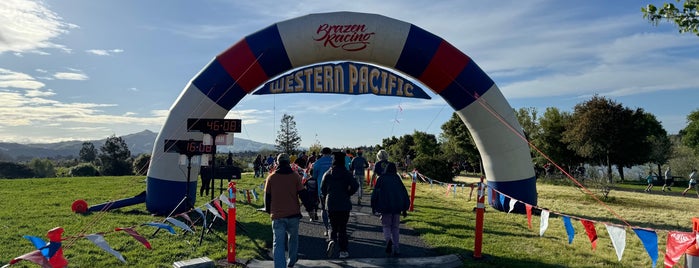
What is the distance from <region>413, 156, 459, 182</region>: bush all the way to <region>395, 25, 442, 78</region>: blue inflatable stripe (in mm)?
11847

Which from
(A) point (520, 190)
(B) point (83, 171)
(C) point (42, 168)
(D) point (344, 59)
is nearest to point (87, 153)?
(C) point (42, 168)

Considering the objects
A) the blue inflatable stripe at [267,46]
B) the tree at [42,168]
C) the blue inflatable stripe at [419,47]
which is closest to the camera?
the blue inflatable stripe at [267,46]

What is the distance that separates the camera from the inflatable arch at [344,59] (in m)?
10.1

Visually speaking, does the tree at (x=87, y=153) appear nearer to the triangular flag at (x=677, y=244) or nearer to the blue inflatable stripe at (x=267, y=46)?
the blue inflatable stripe at (x=267, y=46)

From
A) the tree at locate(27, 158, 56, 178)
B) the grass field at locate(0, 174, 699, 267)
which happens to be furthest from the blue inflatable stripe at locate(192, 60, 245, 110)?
the tree at locate(27, 158, 56, 178)

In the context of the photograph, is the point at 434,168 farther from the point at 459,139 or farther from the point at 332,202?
the point at 459,139

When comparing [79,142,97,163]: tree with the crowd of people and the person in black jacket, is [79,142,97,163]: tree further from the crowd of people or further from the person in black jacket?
the person in black jacket

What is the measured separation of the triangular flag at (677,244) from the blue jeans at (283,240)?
14.6 feet

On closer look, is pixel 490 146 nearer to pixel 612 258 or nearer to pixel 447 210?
pixel 447 210

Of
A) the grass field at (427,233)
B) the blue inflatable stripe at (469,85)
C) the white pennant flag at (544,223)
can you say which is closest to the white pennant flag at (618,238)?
the grass field at (427,233)

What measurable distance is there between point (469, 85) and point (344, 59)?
3388 mm

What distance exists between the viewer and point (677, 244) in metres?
4.37

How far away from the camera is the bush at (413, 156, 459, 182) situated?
21.8 m

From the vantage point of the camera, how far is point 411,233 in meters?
8.43
